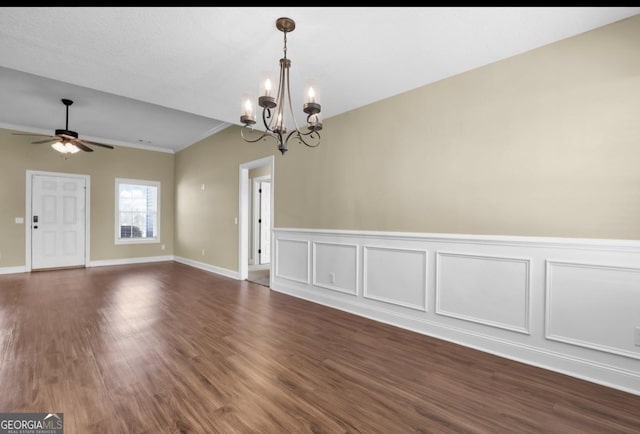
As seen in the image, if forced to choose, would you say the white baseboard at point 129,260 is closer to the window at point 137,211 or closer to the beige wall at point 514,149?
the window at point 137,211

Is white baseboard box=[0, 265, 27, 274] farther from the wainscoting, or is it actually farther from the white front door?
the wainscoting

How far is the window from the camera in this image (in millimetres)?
7230

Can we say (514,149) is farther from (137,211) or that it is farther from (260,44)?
(137,211)

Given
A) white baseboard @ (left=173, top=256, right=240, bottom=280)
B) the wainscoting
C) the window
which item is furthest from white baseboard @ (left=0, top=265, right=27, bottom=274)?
the wainscoting

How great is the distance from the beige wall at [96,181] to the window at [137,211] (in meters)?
0.12

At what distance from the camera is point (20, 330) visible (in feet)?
Answer: 9.74

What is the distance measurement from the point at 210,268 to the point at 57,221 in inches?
134

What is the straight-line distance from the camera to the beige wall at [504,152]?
2150 mm

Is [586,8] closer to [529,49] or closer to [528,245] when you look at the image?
[529,49]

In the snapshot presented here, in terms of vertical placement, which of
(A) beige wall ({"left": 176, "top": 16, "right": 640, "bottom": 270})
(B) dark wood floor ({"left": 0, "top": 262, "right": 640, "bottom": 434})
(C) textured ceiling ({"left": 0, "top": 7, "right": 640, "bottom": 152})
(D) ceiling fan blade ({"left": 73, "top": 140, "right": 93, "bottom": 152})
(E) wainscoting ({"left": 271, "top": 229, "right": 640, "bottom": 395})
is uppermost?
(C) textured ceiling ({"left": 0, "top": 7, "right": 640, "bottom": 152})

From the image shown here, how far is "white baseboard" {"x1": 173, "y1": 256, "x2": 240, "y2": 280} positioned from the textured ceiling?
10.5 ft

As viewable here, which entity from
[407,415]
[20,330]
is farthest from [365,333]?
[20,330]

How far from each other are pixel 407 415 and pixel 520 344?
1333mm

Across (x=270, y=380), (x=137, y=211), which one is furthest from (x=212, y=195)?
(x=270, y=380)
